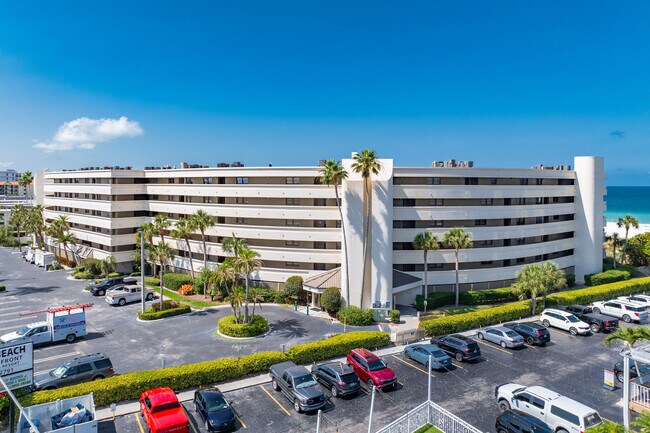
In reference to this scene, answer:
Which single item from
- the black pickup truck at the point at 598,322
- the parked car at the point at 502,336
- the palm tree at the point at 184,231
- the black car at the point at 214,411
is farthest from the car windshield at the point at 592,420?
the palm tree at the point at 184,231

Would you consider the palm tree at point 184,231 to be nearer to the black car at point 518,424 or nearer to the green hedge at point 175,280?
the green hedge at point 175,280

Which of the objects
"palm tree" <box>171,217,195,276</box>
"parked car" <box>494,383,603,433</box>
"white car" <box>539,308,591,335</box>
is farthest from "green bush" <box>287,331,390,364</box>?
"palm tree" <box>171,217,195,276</box>

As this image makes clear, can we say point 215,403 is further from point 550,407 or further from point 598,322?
point 598,322

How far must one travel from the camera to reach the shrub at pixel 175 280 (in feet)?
177

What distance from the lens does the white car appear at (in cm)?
3712

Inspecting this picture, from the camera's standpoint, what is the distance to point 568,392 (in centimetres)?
2620

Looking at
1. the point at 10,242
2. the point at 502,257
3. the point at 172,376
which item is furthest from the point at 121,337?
the point at 10,242

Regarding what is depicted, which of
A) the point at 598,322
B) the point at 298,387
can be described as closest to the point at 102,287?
the point at 298,387

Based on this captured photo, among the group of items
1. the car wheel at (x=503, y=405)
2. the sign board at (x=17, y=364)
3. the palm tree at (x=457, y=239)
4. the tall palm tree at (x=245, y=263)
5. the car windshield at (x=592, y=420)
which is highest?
the palm tree at (x=457, y=239)

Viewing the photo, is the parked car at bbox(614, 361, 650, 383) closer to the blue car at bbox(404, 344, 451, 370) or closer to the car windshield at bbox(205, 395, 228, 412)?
the blue car at bbox(404, 344, 451, 370)

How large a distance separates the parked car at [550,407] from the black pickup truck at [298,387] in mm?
11431

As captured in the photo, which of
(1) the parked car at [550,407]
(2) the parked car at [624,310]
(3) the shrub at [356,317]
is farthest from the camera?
(2) the parked car at [624,310]

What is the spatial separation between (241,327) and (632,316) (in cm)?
4157

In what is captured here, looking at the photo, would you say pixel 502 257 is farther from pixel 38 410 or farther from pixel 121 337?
pixel 38 410
